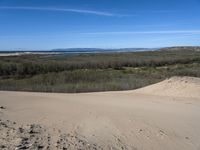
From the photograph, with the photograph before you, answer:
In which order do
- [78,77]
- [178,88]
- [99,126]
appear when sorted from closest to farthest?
[99,126] → [178,88] → [78,77]

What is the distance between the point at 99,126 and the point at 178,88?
28.3 ft

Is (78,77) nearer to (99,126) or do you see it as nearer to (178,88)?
(178,88)

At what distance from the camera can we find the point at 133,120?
25.4 ft

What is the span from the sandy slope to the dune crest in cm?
245

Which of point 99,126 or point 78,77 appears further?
point 78,77

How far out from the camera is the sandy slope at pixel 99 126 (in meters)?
5.48

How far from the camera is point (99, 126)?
701 centimetres

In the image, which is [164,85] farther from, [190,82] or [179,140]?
[179,140]

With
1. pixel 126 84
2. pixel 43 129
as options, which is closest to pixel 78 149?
pixel 43 129

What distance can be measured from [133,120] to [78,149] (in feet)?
10.2

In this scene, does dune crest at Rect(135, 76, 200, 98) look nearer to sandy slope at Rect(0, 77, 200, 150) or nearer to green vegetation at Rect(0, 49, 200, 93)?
sandy slope at Rect(0, 77, 200, 150)

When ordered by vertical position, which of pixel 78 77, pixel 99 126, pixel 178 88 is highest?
pixel 99 126

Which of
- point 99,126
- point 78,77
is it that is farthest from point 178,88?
point 78,77

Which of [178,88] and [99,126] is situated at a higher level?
[99,126]
